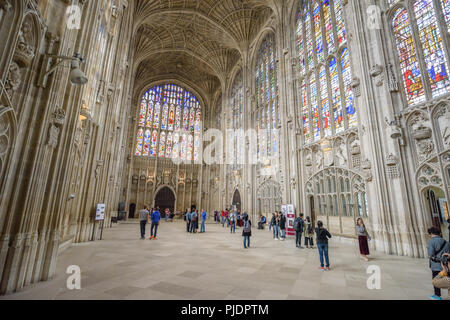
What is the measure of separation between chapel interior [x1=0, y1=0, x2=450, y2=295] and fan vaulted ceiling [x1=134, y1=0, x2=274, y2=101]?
180 mm

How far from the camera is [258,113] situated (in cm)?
2220

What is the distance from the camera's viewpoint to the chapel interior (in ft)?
13.9

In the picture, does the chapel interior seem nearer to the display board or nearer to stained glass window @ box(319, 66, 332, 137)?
stained glass window @ box(319, 66, 332, 137)

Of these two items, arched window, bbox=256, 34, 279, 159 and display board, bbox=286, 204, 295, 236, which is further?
arched window, bbox=256, 34, 279, 159

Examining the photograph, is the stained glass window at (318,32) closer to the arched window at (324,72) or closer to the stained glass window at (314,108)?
the arched window at (324,72)

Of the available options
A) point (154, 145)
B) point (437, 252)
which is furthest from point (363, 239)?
point (154, 145)

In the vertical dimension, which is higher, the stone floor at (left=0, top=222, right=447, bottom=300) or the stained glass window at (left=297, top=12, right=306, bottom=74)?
the stained glass window at (left=297, top=12, right=306, bottom=74)

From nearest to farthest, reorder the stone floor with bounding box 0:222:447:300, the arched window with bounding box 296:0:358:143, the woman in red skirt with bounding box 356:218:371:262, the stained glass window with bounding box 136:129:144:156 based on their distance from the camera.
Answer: the stone floor with bounding box 0:222:447:300 < the woman in red skirt with bounding box 356:218:371:262 < the arched window with bounding box 296:0:358:143 < the stained glass window with bounding box 136:129:144:156

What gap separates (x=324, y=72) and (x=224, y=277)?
553 inches

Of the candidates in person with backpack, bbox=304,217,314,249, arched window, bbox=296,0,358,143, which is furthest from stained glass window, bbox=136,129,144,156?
person with backpack, bbox=304,217,314,249

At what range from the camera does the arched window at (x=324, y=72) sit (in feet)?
41.1

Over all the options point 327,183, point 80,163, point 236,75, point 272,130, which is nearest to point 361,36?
point 327,183

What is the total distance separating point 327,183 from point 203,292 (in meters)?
11.3
